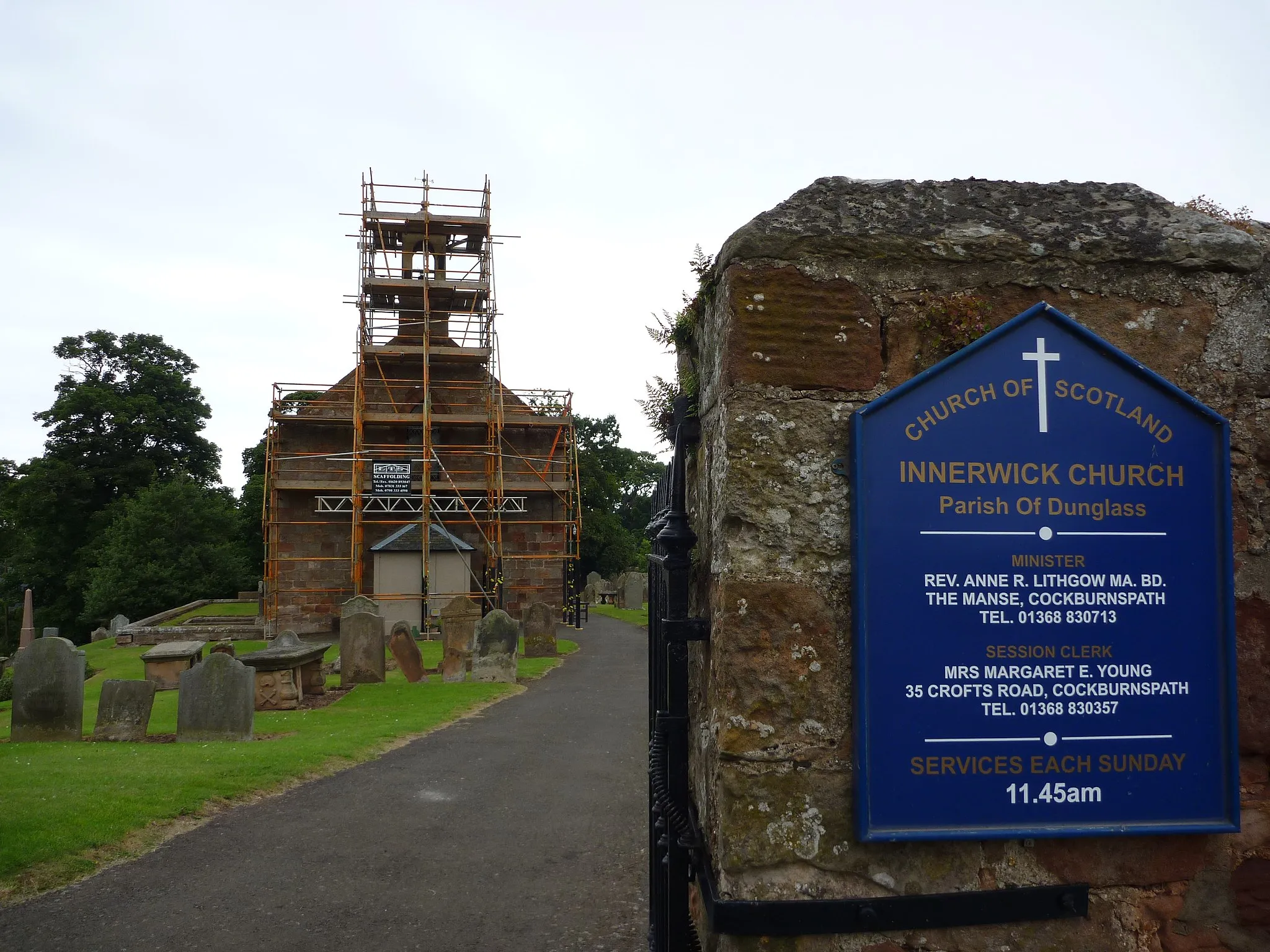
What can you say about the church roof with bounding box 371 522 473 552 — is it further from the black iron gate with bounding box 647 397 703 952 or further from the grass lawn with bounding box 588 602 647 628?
the black iron gate with bounding box 647 397 703 952

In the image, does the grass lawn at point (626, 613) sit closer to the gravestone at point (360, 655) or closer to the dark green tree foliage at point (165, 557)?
the gravestone at point (360, 655)

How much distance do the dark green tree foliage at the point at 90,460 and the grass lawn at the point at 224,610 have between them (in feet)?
24.7

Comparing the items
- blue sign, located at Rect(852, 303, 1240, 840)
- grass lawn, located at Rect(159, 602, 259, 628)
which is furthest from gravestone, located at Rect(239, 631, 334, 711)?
grass lawn, located at Rect(159, 602, 259, 628)

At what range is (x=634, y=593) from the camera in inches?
1378

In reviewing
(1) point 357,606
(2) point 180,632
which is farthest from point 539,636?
(2) point 180,632

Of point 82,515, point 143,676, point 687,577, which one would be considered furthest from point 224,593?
point 687,577

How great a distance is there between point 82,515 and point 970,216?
48.9 m

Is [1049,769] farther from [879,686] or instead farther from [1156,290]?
[1156,290]

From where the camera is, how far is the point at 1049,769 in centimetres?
254

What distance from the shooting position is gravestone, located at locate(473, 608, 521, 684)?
635 inches

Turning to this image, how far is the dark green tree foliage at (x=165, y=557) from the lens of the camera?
115ft

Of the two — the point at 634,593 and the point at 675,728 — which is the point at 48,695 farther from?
the point at 634,593

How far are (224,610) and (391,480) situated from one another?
944 centimetres

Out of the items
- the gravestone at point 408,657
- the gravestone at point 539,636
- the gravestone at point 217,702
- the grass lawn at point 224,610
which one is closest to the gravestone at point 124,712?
the gravestone at point 217,702
